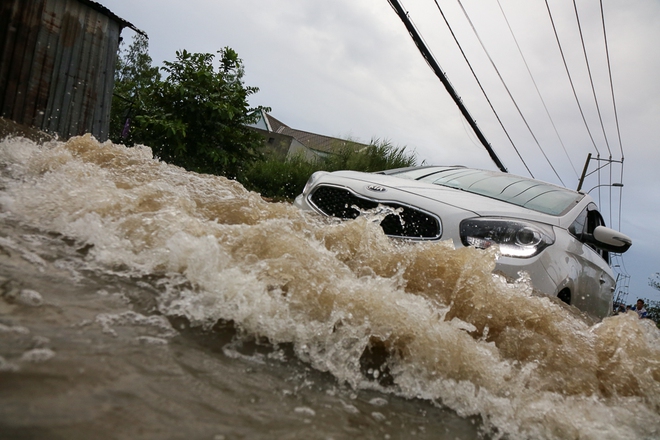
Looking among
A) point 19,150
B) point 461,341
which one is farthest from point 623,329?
point 19,150

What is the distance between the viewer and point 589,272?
4.80 m

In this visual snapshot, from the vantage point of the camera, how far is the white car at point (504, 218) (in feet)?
12.7

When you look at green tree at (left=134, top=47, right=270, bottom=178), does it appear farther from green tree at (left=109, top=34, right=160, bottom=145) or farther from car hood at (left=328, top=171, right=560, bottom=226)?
car hood at (left=328, top=171, right=560, bottom=226)

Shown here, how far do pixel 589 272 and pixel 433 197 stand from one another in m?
1.61

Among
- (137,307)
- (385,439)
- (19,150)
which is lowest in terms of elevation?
(385,439)

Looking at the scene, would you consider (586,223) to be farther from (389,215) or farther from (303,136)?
(303,136)

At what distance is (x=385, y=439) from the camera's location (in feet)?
5.59

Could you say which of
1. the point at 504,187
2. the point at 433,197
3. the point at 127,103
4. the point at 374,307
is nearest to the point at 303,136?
the point at 127,103

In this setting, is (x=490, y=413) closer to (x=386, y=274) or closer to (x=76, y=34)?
(x=386, y=274)

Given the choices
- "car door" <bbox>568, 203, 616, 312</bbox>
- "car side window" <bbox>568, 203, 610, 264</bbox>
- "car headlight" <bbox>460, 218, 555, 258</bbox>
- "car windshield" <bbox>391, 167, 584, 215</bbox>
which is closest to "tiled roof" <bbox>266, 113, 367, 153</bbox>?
"car windshield" <bbox>391, 167, 584, 215</bbox>

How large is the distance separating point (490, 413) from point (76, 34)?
1020cm

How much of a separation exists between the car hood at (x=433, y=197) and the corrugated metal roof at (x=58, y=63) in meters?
6.89

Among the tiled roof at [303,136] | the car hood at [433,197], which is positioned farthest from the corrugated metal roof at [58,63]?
the tiled roof at [303,136]

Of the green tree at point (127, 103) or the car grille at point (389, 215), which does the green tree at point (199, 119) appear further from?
the car grille at point (389, 215)
